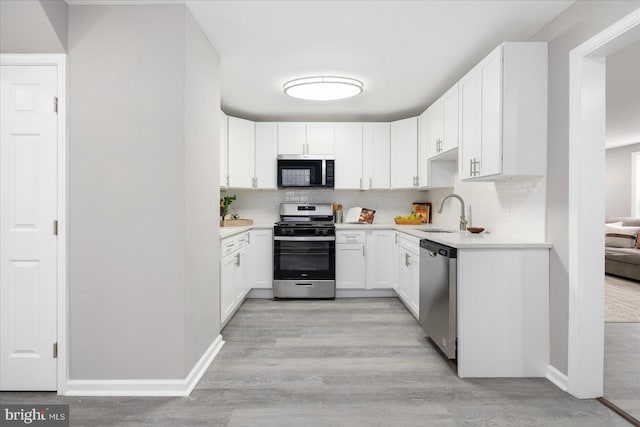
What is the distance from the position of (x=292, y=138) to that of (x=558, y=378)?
360 centimetres

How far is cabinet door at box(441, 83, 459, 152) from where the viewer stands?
3.10 metres

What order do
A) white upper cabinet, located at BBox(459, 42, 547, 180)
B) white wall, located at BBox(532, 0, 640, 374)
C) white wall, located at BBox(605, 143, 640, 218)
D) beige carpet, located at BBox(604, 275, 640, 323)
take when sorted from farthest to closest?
white wall, located at BBox(605, 143, 640, 218) < beige carpet, located at BBox(604, 275, 640, 323) < white upper cabinet, located at BBox(459, 42, 547, 180) < white wall, located at BBox(532, 0, 640, 374)

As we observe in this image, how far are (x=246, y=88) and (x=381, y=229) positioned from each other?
223 cm

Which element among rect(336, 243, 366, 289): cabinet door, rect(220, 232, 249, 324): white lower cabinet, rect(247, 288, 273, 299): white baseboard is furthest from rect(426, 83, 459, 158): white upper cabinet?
rect(247, 288, 273, 299): white baseboard

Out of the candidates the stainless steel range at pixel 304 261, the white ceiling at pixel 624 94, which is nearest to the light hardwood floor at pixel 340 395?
the stainless steel range at pixel 304 261

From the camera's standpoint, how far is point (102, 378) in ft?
6.94

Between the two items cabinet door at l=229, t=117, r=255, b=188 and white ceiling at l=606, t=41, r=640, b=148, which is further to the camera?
cabinet door at l=229, t=117, r=255, b=188

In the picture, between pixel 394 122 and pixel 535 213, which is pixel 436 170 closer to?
pixel 394 122

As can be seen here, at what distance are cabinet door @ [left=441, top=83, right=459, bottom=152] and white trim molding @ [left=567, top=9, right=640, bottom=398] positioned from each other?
1.05m

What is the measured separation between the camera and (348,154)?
181 inches

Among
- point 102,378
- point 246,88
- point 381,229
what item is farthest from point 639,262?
point 102,378

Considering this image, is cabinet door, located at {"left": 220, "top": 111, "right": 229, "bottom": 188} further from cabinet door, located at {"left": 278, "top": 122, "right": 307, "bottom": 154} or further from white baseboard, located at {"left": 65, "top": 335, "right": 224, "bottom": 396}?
white baseboard, located at {"left": 65, "top": 335, "right": 224, "bottom": 396}

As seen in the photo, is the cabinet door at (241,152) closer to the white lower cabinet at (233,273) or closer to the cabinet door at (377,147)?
the white lower cabinet at (233,273)

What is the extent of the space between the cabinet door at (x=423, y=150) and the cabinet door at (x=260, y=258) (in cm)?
195
